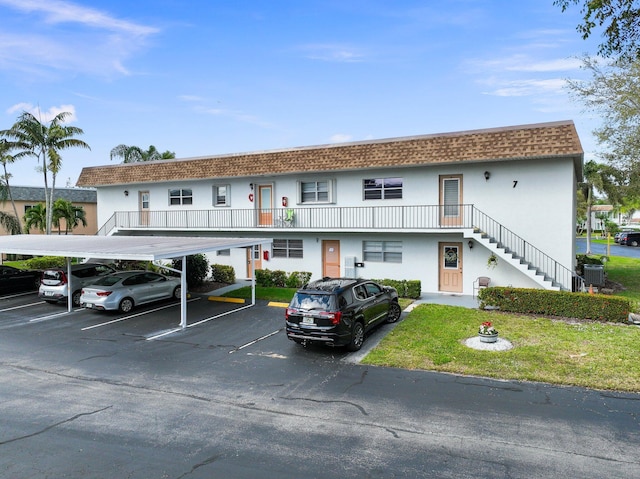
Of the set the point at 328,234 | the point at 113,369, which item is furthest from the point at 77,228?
the point at 113,369

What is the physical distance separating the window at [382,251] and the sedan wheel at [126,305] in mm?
10217

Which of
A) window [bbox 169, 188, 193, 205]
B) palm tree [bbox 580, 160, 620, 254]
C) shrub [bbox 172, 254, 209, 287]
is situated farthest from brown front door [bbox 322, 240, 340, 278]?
palm tree [bbox 580, 160, 620, 254]

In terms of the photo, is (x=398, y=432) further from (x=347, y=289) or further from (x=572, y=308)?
(x=572, y=308)

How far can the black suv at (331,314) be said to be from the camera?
427 inches

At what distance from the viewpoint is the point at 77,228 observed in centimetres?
3847

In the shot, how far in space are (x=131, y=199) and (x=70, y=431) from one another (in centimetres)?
2205

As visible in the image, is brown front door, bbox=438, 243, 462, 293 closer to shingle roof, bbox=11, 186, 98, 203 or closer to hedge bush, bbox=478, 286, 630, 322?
hedge bush, bbox=478, 286, 630, 322

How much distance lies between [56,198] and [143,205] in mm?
16943

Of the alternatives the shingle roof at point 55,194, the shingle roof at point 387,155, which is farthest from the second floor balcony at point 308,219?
the shingle roof at point 55,194

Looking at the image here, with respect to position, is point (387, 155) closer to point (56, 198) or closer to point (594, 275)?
point (594, 275)

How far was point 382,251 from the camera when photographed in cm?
2047

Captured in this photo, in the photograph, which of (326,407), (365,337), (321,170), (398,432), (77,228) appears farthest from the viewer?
(77,228)

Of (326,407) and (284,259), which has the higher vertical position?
(284,259)

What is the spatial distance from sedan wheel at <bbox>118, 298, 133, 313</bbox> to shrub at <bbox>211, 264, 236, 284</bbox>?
6359 millimetres
